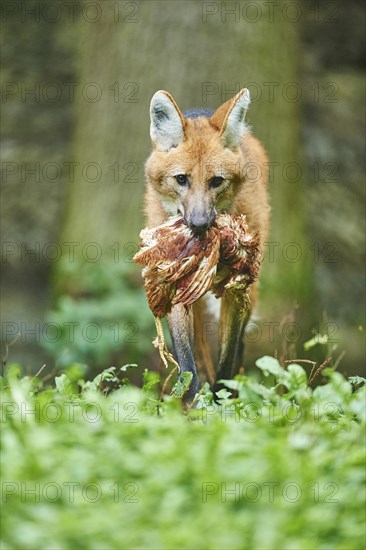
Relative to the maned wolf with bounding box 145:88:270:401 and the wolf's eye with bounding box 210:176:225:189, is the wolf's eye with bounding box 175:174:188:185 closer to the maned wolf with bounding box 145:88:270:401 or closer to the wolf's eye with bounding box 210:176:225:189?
the maned wolf with bounding box 145:88:270:401

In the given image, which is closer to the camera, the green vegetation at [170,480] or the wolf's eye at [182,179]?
the green vegetation at [170,480]

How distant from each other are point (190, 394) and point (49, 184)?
6074 mm

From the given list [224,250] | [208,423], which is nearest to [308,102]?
[224,250]

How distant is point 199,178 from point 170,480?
2517 mm

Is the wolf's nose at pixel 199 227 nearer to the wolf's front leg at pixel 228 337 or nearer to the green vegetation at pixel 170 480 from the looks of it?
the wolf's front leg at pixel 228 337

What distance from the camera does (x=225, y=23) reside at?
23.4ft

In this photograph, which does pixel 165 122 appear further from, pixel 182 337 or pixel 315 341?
pixel 315 341

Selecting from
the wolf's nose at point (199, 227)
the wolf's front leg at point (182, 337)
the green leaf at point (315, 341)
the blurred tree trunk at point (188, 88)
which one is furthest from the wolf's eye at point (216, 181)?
the blurred tree trunk at point (188, 88)

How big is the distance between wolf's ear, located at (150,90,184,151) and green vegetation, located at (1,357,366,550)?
2.25 meters

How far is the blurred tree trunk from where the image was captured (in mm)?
7148

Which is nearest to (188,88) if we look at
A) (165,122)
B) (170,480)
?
(165,122)

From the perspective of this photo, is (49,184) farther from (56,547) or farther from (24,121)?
(56,547)

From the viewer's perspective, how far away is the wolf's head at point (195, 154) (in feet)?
15.1

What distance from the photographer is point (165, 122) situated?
476cm
